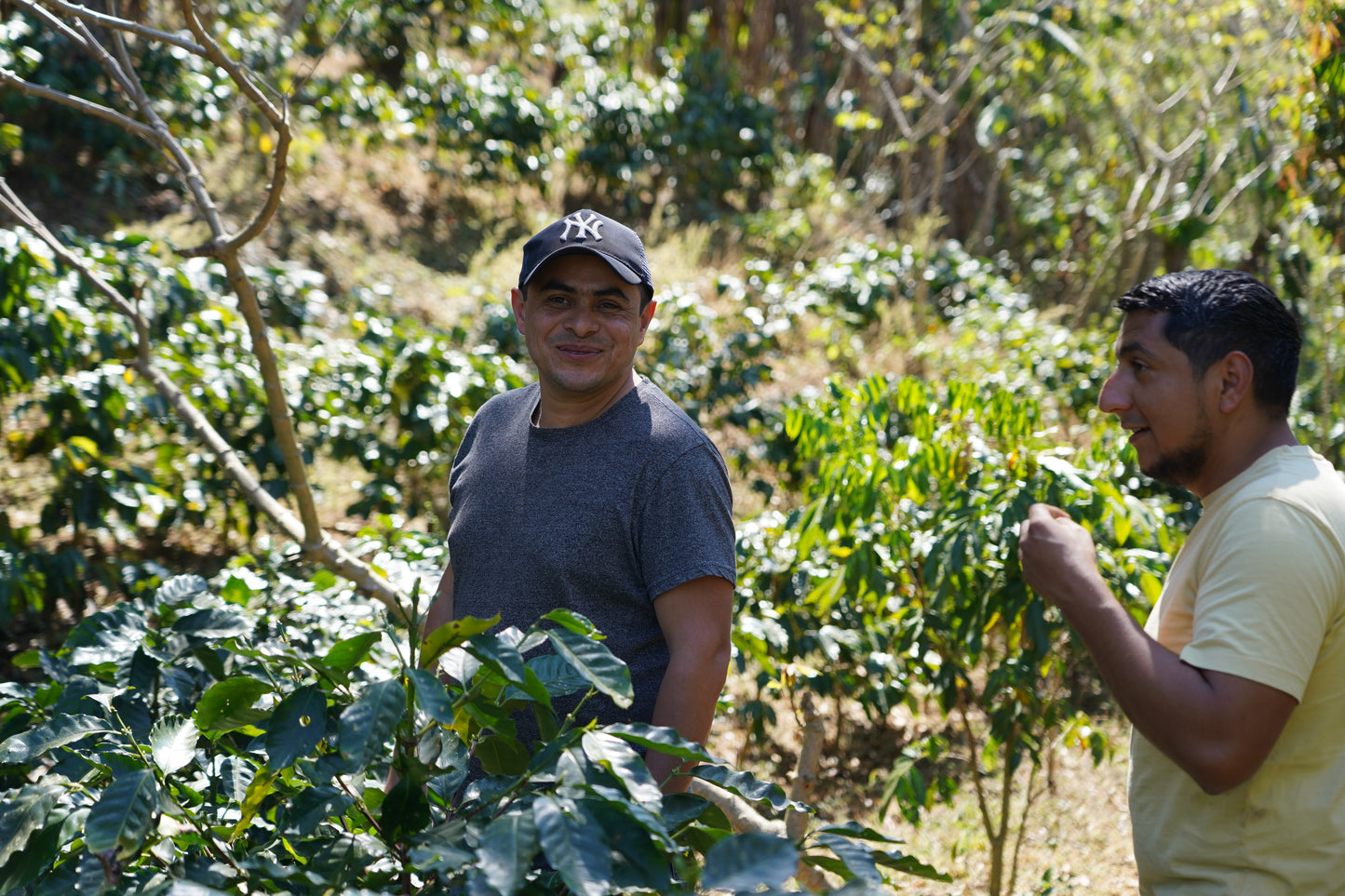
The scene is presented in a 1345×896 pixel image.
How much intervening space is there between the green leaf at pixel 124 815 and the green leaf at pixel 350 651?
233 mm

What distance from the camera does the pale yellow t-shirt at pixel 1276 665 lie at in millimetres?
1376

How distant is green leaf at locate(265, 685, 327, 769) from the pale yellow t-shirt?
112 centimetres

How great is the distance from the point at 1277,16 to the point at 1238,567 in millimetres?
7986

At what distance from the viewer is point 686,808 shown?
3.92ft

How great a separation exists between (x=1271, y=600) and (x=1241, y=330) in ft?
1.38

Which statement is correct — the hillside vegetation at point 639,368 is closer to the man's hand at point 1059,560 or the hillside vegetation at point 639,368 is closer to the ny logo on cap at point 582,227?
the man's hand at point 1059,560

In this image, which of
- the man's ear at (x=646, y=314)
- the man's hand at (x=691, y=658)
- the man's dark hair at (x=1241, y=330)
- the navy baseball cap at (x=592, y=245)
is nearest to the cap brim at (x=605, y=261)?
the navy baseball cap at (x=592, y=245)

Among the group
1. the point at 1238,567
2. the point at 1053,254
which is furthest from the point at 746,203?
the point at 1238,567

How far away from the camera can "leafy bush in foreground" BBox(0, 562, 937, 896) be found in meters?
1.01

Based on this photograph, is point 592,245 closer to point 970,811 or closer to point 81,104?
point 81,104

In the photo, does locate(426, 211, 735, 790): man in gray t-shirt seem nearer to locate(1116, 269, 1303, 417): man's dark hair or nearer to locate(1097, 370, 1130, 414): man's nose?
locate(1097, 370, 1130, 414): man's nose

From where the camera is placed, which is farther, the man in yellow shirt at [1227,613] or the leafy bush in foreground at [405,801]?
the man in yellow shirt at [1227,613]

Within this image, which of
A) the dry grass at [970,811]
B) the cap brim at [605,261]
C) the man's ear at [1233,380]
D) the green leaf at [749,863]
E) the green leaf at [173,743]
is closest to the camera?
the green leaf at [749,863]

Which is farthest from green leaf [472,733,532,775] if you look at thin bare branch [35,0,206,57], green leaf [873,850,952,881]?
thin bare branch [35,0,206,57]
